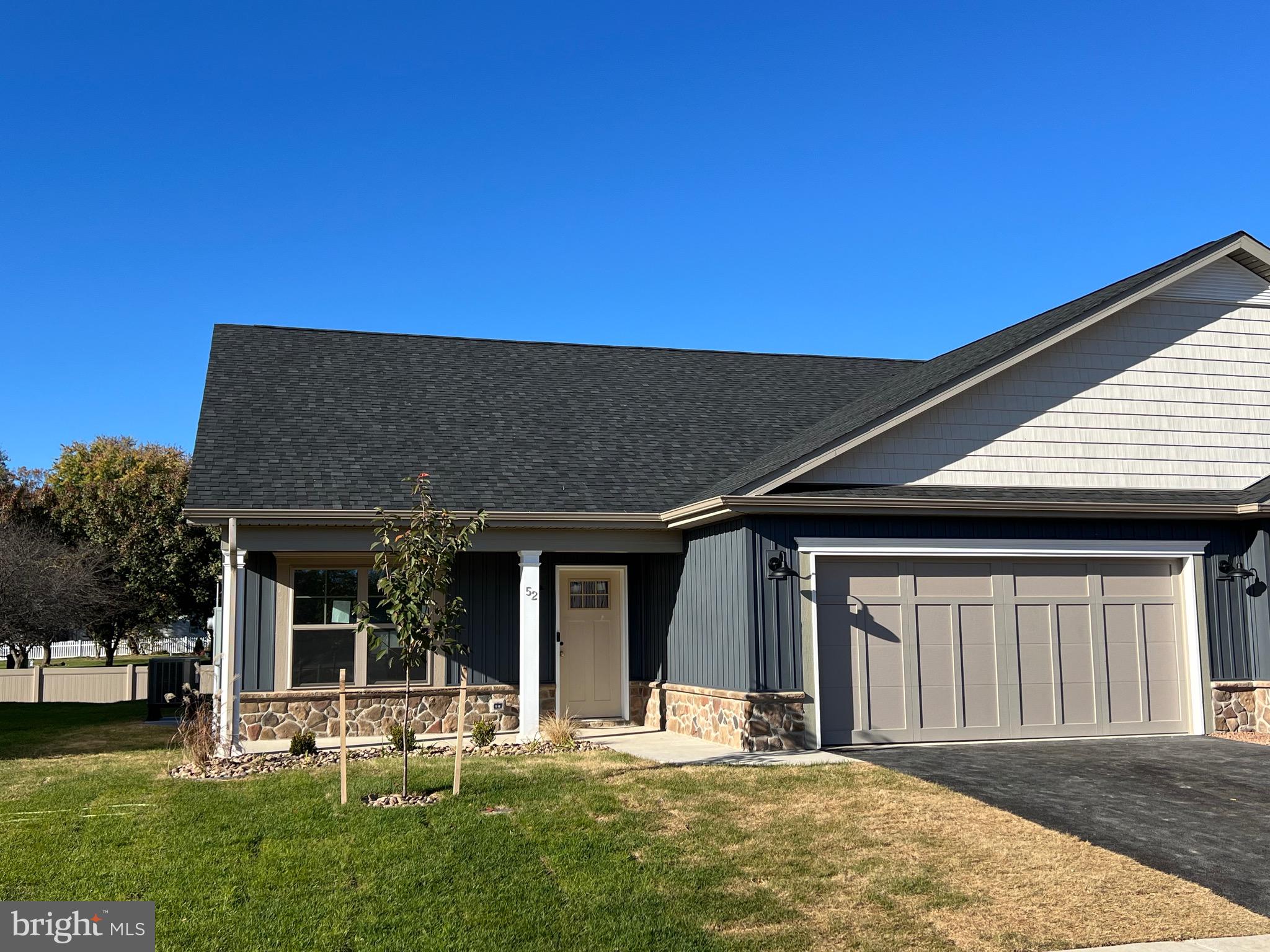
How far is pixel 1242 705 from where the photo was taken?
1383 cm

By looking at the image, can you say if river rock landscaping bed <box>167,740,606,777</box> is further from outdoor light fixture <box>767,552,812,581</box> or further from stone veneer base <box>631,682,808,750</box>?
outdoor light fixture <box>767,552,812,581</box>

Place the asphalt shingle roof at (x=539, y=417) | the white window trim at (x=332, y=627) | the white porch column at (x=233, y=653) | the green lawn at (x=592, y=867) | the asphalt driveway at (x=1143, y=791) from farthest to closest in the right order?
the white window trim at (x=332, y=627), the asphalt shingle roof at (x=539, y=417), the white porch column at (x=233, y=653), the asphalt driveway at (x=1143, y=791), the green lawn at (x=592, y=867)

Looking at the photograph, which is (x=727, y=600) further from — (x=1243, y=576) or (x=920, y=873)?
(x=1243, y=576)

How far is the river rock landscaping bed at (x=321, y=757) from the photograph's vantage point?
11.3m

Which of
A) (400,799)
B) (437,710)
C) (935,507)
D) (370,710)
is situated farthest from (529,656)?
(935,507)

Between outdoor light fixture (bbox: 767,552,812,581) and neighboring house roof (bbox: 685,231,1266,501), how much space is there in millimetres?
801

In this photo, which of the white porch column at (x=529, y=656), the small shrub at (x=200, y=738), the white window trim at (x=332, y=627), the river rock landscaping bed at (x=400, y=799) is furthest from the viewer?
the white window trim at (x=332, y=627)

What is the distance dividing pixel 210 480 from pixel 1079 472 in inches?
442

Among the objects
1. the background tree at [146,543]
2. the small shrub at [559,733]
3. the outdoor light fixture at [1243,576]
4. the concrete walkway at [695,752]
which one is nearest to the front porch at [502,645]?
the concrete walkway at [695,752]

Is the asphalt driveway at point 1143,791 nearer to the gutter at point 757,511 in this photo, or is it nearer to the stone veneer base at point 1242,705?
the stone veneer base at point 1242,705

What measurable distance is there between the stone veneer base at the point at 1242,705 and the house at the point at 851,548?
0.04m

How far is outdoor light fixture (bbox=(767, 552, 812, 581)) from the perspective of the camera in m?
12.5

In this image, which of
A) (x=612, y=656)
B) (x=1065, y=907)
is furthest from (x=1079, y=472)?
(x=1065, y=907)

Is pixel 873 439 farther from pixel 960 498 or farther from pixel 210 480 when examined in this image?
pixel 210 480
